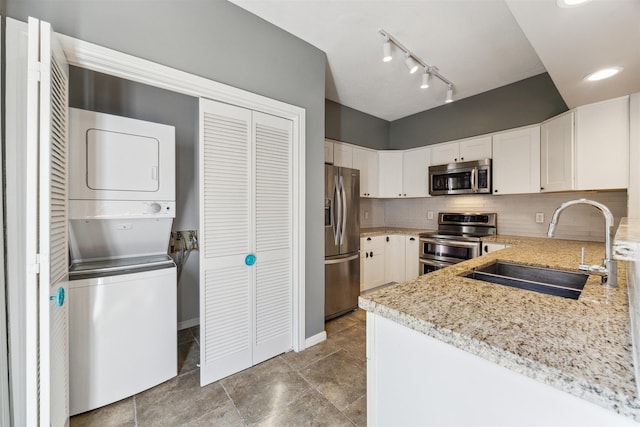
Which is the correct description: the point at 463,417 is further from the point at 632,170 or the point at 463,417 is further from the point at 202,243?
the point at 632,170

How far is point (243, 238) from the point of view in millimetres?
2037

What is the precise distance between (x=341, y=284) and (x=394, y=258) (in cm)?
120

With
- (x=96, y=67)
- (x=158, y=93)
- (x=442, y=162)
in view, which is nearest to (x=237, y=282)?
(x=96, y=67)

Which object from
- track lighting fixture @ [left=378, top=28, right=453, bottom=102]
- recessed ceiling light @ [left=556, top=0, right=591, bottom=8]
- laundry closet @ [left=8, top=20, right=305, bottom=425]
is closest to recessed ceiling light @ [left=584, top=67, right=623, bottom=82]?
recessed ceiling light @ [left=556, top=0, right=591, bottom=8]

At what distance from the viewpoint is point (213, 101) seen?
6.16 feet

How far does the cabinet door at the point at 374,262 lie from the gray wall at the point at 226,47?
4.03ft

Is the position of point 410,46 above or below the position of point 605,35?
above

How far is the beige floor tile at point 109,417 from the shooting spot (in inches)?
61.3

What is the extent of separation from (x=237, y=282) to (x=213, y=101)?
134cm

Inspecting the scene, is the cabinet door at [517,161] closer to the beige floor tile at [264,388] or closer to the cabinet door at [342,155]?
the cabinet door at [342,155]

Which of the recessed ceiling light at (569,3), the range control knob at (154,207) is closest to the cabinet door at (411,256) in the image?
the recessed ceiling light at (569,3)

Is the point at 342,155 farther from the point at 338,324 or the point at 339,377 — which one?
the point at 339,377

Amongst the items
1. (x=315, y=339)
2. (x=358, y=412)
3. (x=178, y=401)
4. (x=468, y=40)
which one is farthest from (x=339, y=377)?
(x=468, y=40)

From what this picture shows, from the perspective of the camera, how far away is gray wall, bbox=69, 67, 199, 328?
2410 millimetres
